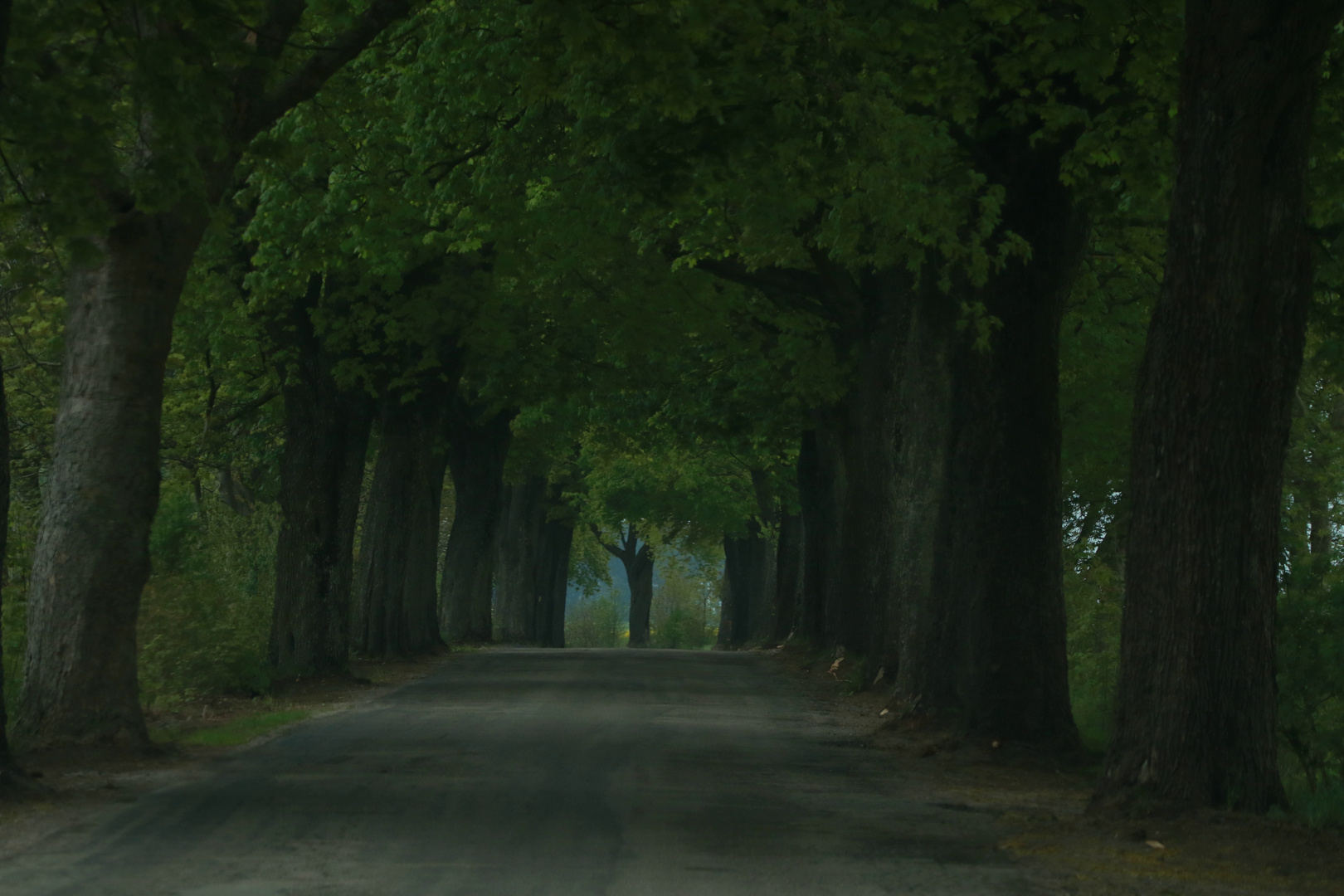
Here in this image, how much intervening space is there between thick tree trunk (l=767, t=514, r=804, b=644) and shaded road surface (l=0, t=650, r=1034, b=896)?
2620 cm

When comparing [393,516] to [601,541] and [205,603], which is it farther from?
[601,541]

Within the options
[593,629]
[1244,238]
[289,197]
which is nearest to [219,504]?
[289,197]

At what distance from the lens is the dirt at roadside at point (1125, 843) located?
828 cm

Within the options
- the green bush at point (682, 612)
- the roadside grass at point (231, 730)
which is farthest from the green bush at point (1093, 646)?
the green bush at point (682, 612)

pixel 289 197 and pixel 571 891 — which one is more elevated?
pixel 289 197

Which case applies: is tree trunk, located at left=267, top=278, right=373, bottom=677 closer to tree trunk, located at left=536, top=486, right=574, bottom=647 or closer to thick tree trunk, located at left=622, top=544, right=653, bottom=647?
tree trunk, located at left=536, top=486, right=574, bottom=647

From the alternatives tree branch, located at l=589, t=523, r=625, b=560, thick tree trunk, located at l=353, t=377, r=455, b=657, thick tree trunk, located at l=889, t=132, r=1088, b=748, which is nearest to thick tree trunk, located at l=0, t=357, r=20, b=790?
thick tree trunk, located at l=889, t=132, r=1088, b=748

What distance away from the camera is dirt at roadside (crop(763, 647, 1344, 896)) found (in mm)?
8281

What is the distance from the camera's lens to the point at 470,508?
3969 centimetres

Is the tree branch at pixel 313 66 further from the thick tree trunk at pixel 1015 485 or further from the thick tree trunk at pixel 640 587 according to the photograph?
the thick tree trunk at pixel 640 587

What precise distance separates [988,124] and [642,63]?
4268 mm

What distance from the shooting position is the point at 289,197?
19.1 metres

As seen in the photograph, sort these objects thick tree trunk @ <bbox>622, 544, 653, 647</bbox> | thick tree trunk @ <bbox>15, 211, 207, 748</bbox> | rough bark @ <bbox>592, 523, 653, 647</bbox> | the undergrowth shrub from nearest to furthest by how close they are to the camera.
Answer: thick tree trunk @ <bbox>15, 211, 207, 748</bbox> < the undergrowth shrub < thick tree trunk @ <bbox>622, 544, 653, 647</bbox> < rough bark @ <bbox>592, 523, 653, 647</bbox>

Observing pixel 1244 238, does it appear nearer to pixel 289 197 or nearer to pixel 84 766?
pixel 84 766
